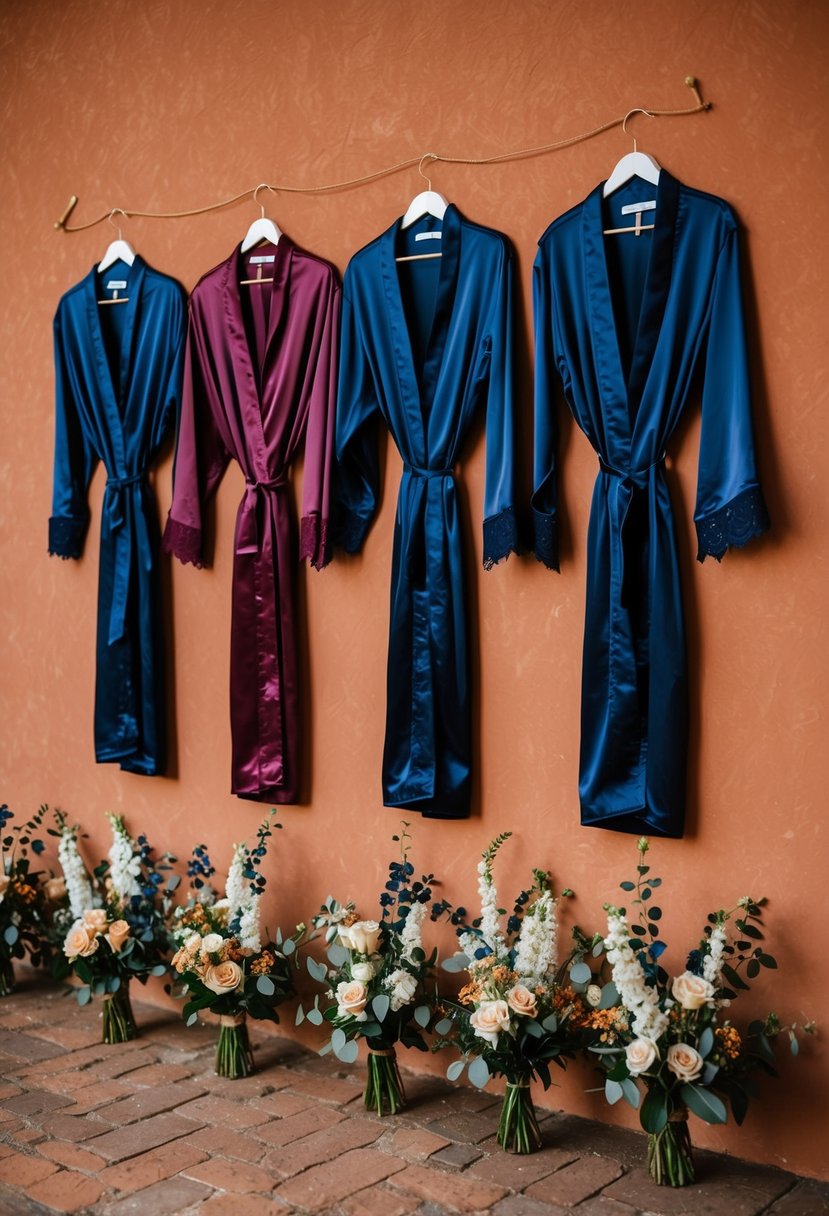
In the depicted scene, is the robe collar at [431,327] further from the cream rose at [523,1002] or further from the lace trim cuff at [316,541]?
the cream rose at [523,1002]

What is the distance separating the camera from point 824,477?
2463 millimetres

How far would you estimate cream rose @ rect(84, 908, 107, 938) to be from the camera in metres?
3.27

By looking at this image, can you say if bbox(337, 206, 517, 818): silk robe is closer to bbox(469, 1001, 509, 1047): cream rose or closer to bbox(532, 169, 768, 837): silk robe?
bbox(532, 169, 768, 837): silk robe

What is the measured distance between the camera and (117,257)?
11.7 ft

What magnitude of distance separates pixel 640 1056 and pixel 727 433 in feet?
4.05

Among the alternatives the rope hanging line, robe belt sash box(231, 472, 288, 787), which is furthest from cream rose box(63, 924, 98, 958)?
the rope hanging line

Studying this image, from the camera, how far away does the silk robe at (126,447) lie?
3.47 m

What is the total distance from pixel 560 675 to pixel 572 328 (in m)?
0.77

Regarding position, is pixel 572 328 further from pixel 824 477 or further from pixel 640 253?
pixel 824 477

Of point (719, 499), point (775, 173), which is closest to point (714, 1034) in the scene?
point (719, 499)

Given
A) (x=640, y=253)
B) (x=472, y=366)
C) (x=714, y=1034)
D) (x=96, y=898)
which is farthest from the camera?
(x=96, y=898)

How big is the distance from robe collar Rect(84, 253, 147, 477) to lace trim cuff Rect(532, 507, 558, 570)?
1343 mm

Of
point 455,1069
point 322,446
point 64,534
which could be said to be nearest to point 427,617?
point 322,446

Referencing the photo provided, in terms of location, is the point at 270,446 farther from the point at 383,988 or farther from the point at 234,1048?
the point at 234,1048
